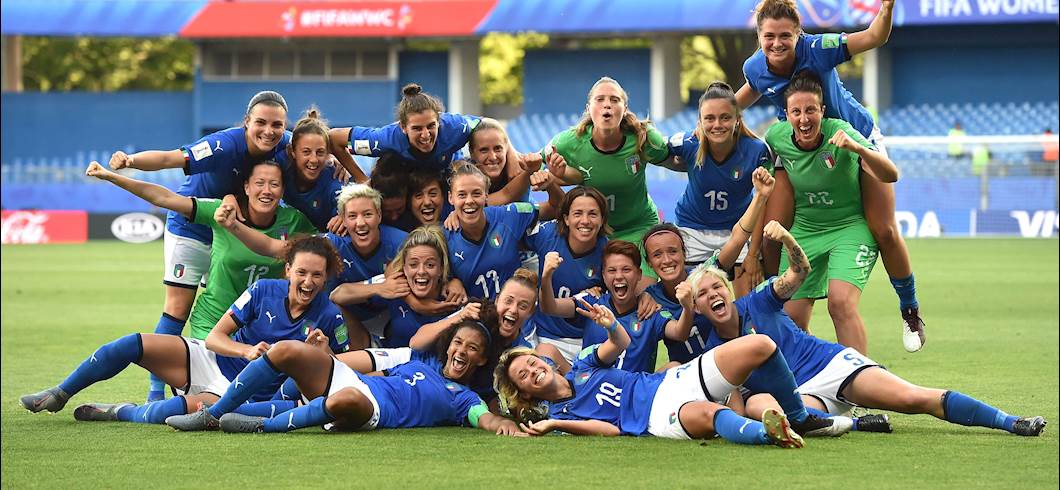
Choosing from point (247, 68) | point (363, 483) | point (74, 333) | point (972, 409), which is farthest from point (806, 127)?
point (247, 68)

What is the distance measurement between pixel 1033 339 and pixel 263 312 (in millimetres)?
6697

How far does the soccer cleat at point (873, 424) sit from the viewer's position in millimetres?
6527

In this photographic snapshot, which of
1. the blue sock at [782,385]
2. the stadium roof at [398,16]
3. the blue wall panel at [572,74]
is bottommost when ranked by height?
the blue sock at [782,385]

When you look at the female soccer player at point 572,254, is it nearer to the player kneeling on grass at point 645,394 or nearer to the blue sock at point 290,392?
the player kneeling on grass at point 645,394

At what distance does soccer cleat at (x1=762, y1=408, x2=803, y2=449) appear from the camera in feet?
18.8

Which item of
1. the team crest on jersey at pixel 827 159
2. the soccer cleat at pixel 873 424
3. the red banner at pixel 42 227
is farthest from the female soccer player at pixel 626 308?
the red banner at pixel 42 227

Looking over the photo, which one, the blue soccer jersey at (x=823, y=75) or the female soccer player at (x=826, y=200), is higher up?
the blue soccer jersey at (x=823, y=75)

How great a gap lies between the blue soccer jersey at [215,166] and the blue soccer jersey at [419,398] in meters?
1.78

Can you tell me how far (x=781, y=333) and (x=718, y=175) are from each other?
57.3 inches

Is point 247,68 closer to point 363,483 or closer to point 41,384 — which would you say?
point 41,384

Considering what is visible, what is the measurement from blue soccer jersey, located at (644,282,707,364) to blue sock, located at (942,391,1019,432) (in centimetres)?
118

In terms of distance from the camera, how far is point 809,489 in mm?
4969

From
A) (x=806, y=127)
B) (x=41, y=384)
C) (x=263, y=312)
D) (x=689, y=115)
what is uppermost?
(x=689, y=115)

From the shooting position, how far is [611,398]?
652 centimetres
